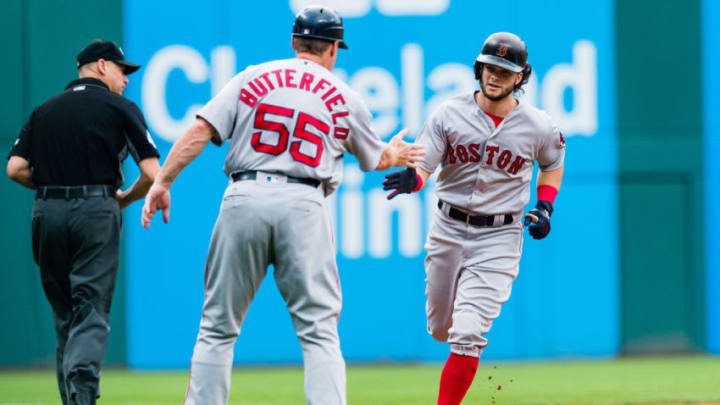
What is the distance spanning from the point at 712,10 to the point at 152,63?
560cm

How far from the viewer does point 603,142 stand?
402 inches

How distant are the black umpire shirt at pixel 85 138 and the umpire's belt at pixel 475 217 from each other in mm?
1573

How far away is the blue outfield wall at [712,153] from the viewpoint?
10.3 meters

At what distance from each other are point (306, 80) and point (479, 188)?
1.42m

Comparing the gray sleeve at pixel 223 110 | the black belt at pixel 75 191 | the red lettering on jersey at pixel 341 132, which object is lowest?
the black belt at pixel 75 191

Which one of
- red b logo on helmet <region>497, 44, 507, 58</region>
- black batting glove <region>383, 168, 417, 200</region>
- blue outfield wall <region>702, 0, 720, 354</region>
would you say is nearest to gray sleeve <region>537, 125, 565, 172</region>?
red b logo on helmet <region>497, 44, 507, 58</region>

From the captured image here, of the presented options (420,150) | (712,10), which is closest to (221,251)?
(420,150)

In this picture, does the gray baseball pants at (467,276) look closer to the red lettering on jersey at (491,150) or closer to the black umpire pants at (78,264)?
the red lettering on jersey at (491,150)

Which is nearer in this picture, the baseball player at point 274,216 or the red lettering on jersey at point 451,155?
the baseball player at point 274,216

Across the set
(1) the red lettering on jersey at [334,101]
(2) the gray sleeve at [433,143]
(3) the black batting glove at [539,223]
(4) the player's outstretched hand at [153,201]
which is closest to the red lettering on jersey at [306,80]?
(1) the red lettering on jersey at [334,101]

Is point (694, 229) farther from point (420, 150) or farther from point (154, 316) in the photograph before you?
point (420, 150)

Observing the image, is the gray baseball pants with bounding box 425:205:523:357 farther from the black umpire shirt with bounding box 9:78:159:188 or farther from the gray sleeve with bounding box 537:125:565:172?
the black umpire shirt with bounding box 9:78:159:188

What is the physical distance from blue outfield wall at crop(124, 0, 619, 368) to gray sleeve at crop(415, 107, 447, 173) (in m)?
4.59

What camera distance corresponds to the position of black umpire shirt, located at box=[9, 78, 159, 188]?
5.04 metres
